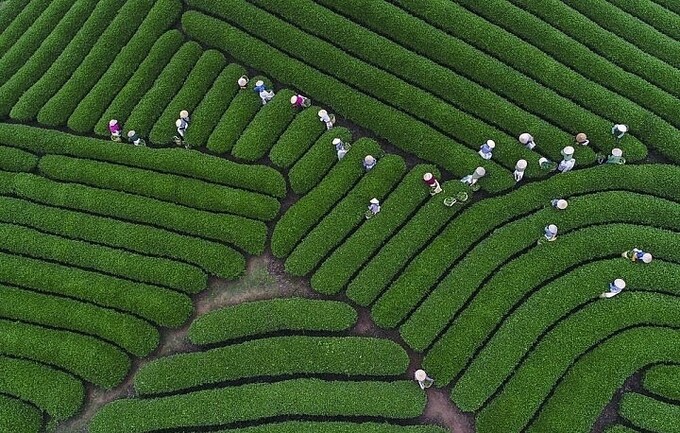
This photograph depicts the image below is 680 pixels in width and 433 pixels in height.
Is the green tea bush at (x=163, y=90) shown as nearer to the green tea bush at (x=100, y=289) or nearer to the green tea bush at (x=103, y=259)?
the green tea bush at (x=103, y=259)

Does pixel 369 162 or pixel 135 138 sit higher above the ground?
pixel 135 138


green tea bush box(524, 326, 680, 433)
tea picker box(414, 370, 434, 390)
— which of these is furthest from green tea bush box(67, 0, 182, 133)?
green tea bush box(524, 326, 680, 433)

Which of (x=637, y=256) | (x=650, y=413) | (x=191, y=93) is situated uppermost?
(x=191, y=93)

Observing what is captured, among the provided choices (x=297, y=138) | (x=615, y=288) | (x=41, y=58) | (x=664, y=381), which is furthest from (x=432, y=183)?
(x=41, y=58)

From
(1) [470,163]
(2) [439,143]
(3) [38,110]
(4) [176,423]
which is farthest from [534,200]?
(3) [38,110]

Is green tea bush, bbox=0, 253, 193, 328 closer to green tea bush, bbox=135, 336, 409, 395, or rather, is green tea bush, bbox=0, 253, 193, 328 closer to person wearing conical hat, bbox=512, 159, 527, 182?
green tea bush, bbox=135, 336, 409, 395

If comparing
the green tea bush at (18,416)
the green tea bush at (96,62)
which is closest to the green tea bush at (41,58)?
the green tea bush at (96,62)

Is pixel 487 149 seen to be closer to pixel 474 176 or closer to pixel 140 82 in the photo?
pixel 474 176
